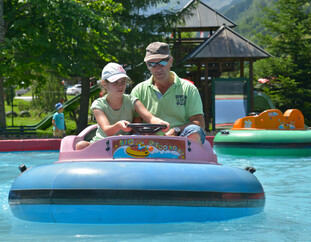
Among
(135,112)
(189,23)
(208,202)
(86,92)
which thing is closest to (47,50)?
(86,92)

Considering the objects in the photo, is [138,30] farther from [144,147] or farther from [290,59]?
[144,147]

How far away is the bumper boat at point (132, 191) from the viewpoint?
4.51 metres

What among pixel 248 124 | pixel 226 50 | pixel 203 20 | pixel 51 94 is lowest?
pixel 51 94

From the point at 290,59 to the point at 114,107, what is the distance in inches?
735

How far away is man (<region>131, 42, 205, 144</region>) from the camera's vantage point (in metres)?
5.29

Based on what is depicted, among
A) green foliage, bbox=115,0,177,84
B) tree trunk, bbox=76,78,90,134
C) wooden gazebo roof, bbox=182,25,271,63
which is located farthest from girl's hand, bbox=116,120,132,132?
green foliage, bbox=115,0,177,84

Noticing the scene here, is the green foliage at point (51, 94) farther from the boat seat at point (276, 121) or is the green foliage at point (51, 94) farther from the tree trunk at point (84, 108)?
the boat seat at point (276, 121)

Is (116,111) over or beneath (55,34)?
beneath

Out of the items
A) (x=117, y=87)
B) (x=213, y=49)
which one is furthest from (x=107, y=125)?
(x=213, y=49)

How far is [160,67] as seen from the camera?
5.34 meters

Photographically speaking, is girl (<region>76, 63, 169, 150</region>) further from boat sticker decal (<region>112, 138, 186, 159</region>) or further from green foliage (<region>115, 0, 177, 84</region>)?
green foliage (<region>115, 0, 177, 84</region>)

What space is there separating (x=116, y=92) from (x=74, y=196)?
3.70 ft

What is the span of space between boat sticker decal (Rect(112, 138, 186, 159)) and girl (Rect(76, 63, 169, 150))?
0.55 ft

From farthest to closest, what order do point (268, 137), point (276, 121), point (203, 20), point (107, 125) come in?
point (203, 20) < point (276, 121) < point (268, 137) < point (107, 125)
